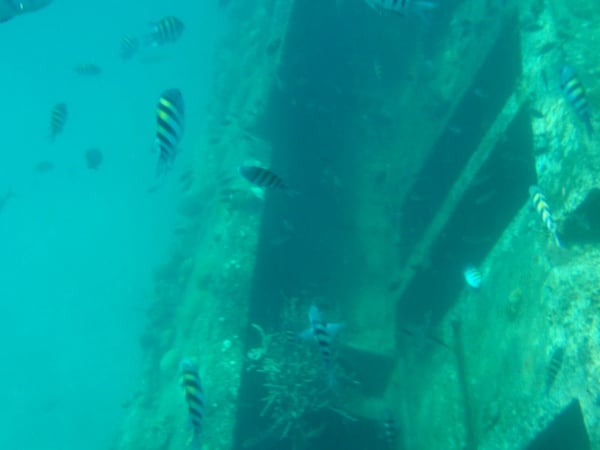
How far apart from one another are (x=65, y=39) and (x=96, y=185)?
51.5 m

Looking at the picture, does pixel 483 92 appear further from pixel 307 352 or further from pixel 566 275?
pixel 307 352

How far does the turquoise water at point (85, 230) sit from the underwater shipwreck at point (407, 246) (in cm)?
582

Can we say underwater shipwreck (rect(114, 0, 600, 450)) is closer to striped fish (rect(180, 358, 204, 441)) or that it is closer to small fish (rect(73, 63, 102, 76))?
striped fish (rect(180, 358, 204, 441))

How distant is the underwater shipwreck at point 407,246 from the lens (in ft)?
15.3

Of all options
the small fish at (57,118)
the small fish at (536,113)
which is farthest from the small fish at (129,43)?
the small fish at (536,113)

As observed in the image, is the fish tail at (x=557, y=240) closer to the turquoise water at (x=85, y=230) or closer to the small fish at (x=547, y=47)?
the small fish at (x=547, y=47)

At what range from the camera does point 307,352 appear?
736 cm

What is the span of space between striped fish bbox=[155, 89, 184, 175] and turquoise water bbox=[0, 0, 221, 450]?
7.40 metres

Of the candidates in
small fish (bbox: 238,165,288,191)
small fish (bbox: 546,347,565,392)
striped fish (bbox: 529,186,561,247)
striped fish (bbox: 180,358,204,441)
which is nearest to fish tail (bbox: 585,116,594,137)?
striped fish (bbox: 529,186,561,247)

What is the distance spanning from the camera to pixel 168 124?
3.28 m

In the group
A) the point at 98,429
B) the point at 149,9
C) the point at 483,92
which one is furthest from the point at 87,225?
the point at 483,92

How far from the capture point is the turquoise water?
29.5 metres

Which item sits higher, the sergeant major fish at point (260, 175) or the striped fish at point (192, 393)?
the sergeant major fish at point (260, 175)

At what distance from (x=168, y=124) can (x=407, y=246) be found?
6.87 m
